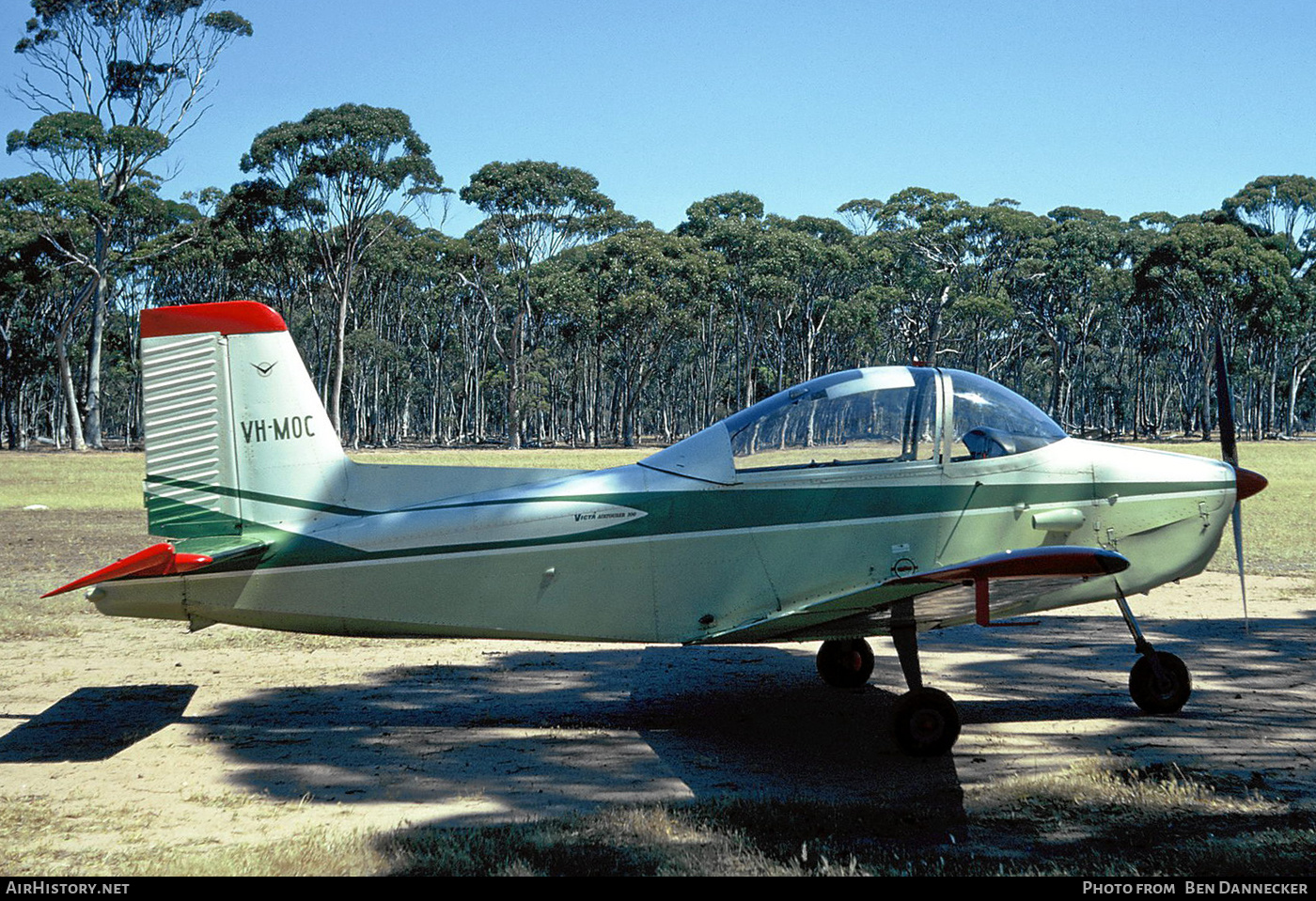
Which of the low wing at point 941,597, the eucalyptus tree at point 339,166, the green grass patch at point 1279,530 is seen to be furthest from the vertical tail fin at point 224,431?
the eucalyptus tree at point 339,166

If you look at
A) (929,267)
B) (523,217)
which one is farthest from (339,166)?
(929,267)

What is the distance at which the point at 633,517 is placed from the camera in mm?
6512

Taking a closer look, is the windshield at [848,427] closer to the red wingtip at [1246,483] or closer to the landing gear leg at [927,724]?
the landing gear leg at [927,724]

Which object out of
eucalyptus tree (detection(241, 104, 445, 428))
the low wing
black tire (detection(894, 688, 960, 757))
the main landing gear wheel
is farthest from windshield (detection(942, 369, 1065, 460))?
eucalyptus tree (detection(241, 104, 445, 428))

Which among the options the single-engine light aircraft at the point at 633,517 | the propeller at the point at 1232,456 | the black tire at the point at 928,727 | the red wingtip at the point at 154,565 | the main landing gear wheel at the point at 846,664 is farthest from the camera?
the main landing gear wheel at the point at 846,664

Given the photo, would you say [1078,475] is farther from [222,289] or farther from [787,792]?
[222,289]

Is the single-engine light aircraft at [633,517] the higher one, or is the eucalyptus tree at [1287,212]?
the eucalyptus tree at [1287,212]

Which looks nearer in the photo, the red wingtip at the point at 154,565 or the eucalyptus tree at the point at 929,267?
the red wingtip at the point at 154,565

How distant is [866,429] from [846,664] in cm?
230

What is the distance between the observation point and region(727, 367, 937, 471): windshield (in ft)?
21.6

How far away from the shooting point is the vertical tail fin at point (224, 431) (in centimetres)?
655

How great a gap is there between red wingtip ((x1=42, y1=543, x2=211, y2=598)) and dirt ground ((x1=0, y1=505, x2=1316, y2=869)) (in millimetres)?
1148

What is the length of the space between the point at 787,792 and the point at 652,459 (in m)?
2.39

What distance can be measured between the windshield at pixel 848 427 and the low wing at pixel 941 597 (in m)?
0.92
